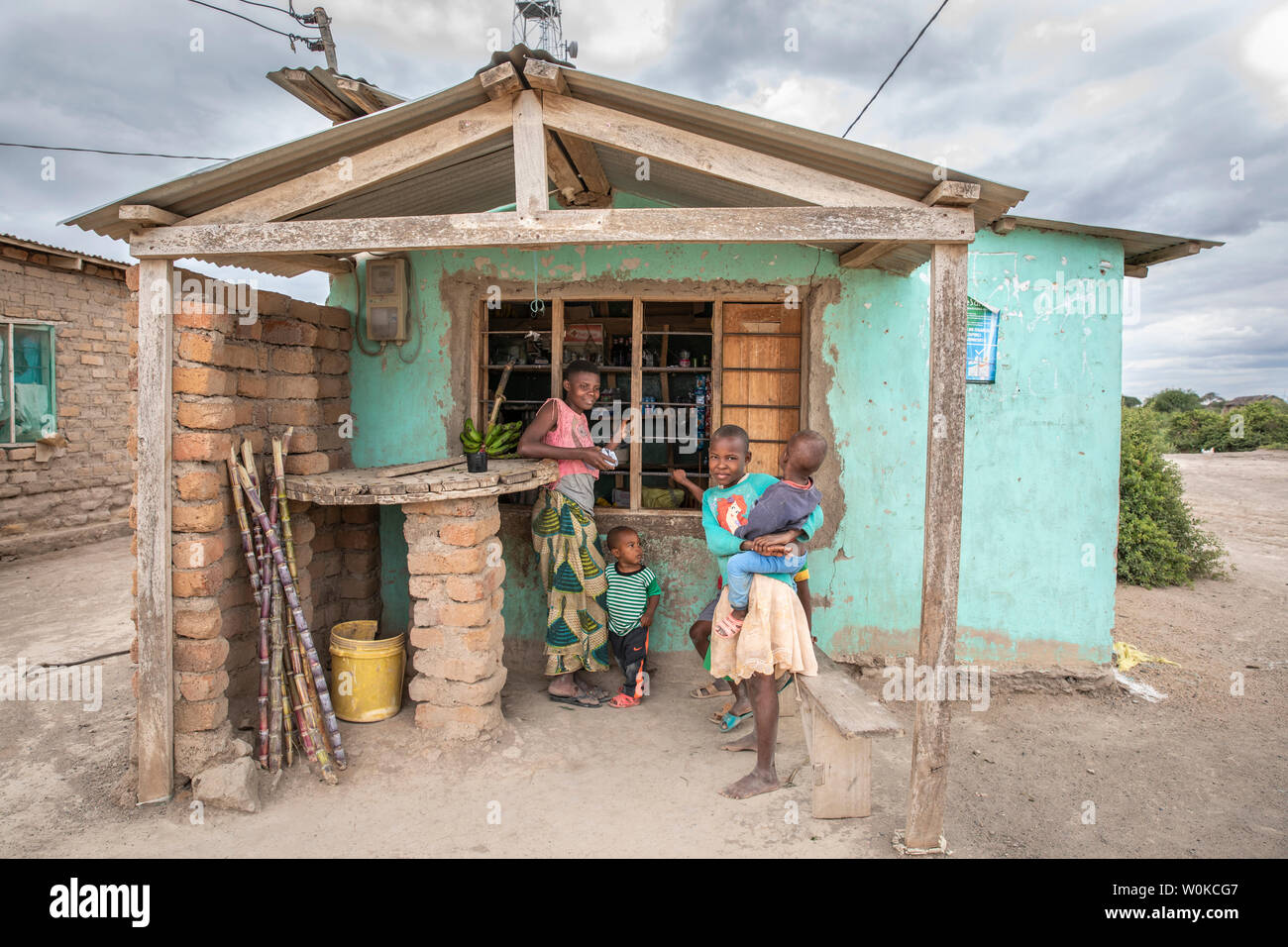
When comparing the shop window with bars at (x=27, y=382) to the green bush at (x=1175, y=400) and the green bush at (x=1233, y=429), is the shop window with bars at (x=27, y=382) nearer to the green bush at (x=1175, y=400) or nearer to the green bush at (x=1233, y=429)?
the green bush at (x=1233, y=429)

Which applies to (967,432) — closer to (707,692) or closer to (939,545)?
(939,545)

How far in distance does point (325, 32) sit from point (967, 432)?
24.4 ft

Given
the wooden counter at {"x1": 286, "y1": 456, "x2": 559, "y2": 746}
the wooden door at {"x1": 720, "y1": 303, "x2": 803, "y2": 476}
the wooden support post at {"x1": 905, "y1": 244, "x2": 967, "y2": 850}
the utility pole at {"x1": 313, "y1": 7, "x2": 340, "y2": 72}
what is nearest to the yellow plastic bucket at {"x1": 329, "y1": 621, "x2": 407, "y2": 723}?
the wooden counter at {"x1": 286, "y1": 456, "x2": 559, "y2": 746}

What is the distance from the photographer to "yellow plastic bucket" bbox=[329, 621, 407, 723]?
434 centimetres

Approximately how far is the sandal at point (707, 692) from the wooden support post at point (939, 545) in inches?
69.8

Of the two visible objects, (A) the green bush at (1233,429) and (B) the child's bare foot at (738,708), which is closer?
(B) the child's bare foot at (738,708)

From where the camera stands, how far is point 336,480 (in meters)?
4.05

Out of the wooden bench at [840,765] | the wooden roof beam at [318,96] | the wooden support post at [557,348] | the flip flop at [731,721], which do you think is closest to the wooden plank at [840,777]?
the wooden bench at [840,765]

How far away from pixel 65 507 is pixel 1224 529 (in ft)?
52.5

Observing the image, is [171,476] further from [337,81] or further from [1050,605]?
[1050,605]

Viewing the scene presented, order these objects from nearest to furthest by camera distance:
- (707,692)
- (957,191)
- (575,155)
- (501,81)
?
(957,191), (501,81), (575,155), (707,692)

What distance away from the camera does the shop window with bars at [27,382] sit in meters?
8.36

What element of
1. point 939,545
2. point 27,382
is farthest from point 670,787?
point 27,382

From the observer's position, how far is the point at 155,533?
3.55 m
